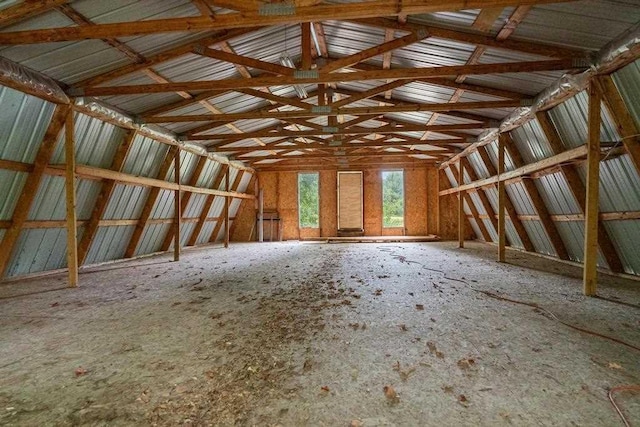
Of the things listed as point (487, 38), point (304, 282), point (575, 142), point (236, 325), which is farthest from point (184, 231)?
point (575, 142)

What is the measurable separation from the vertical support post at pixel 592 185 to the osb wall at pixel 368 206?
8.03 meters

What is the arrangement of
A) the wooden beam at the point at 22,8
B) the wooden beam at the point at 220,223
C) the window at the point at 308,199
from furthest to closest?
1. the window at the point at 308,199
2. the wooden beam at the point at 220,223
3. the wooden beam at the point at 22,8

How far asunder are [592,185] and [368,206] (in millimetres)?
8500

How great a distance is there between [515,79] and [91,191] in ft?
24.2

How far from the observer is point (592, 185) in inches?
150

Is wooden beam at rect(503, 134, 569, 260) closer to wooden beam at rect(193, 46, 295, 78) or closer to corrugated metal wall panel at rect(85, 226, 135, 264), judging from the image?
wooden beam at rect(193, 46, 295, 78)

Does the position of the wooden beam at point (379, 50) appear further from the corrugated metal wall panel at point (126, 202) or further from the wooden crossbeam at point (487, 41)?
the corrugated metal wall panel at point (126, 202)

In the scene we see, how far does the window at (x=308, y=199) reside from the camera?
12531mm

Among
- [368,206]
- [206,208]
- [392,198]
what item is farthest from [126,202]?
[392,198]

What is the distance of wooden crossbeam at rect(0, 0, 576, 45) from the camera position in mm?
2689

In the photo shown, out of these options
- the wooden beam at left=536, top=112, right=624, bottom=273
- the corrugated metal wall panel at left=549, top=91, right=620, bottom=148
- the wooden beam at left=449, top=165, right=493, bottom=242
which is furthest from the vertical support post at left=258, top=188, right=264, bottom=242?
the corrugated metal wall panel at left=549, top=91, right=620, bottom=148

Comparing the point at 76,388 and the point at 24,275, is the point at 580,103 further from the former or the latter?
the point at 24,275

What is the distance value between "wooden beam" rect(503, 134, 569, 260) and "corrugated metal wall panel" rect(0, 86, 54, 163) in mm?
7998

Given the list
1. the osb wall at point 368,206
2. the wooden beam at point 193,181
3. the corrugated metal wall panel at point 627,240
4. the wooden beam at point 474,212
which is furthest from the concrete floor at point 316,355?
the osb wall at point 368,206
